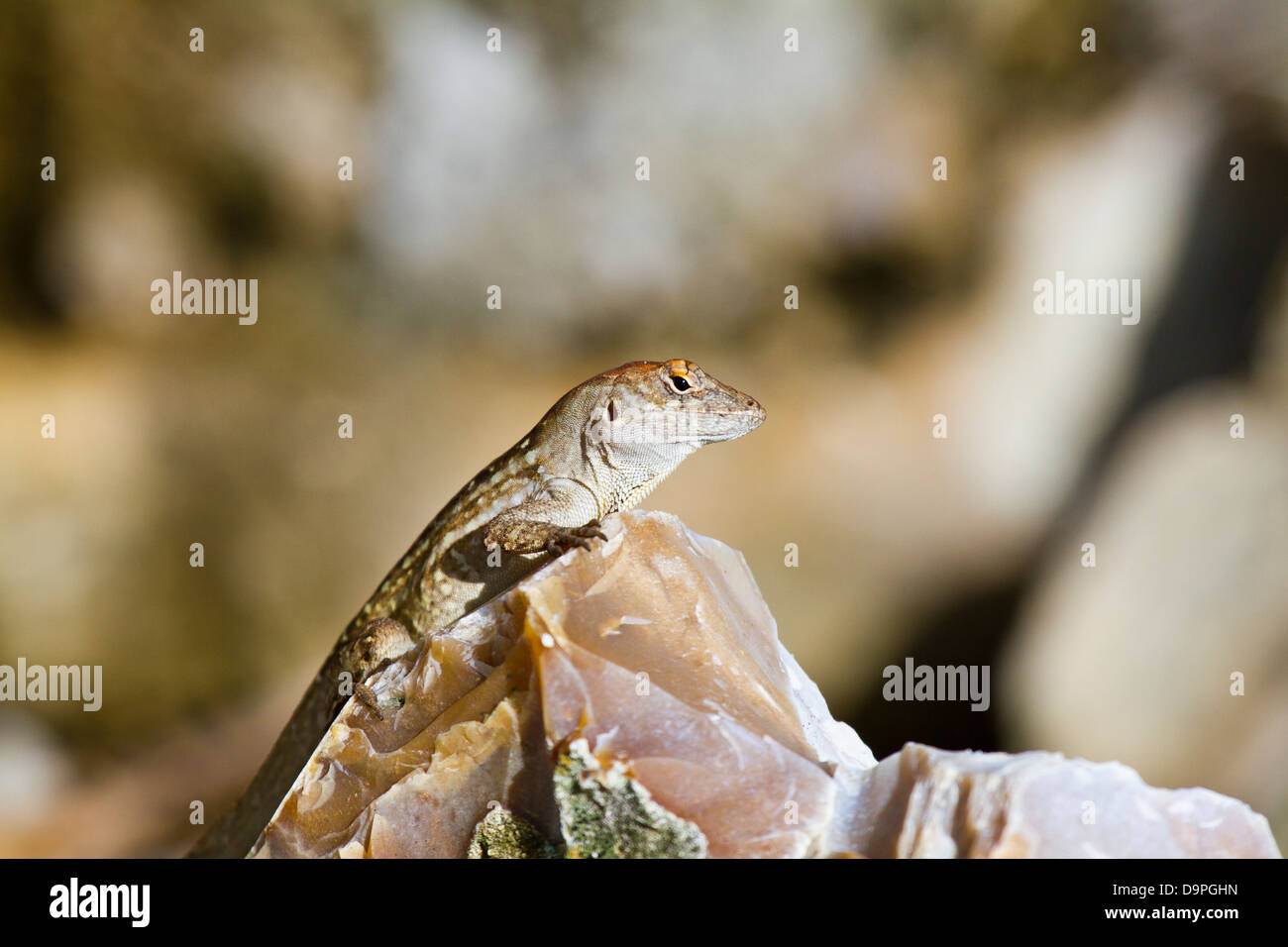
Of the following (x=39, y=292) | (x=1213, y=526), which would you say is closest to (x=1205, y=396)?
(x=1213, y=526)

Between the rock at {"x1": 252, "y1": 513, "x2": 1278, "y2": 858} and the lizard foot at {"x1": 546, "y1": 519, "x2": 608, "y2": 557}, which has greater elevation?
the lizard foot at {"x1": 546, "y1": 519, "x2": 608, "y2": 557}

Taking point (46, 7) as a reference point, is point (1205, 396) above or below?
below

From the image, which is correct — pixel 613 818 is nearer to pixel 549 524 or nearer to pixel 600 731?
pixel 600 731

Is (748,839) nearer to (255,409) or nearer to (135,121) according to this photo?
(255,409)

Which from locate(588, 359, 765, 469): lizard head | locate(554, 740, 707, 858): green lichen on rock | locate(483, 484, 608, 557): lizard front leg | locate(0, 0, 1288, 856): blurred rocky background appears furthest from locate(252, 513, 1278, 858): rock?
locate(0, 0, 1288, 856): blurred rocky background

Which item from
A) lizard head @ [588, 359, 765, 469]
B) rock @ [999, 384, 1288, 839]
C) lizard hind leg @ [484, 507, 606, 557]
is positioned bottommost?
rock @ [999, 384, 1288, 839]

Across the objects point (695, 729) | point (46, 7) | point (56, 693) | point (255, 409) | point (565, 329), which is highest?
point (46, 7)

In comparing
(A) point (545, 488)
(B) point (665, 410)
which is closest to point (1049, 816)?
(B) point (665, 410)

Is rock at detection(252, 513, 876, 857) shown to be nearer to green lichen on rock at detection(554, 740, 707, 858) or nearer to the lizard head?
green lichen on rock at detection(554, 740, 707, 858)

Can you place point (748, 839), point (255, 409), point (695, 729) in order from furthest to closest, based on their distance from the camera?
point (255, 409) → point (695, 729) → point (748, 839)
